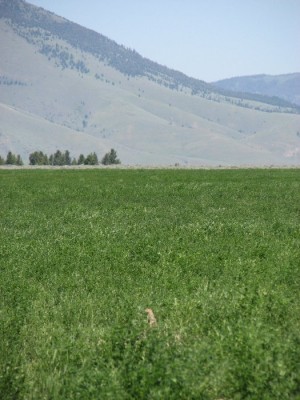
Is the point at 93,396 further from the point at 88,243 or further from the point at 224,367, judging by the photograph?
the point at 88,243

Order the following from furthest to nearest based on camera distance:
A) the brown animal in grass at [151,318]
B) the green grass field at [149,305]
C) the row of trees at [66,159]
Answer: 1. the row of trees at [66,159]
2. the brown animal in grass at [151,318]
3. the green grass field at [149,305]

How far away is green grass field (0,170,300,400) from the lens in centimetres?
715

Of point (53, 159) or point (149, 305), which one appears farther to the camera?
point (53, 159)

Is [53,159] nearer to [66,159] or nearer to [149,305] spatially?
[66,159]

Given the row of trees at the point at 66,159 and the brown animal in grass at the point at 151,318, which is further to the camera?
the row of trees at the point at 66,159

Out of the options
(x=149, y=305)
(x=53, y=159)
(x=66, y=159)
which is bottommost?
(x=66, y=159)

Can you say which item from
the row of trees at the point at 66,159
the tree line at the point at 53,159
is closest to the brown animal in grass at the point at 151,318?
the row of trees at the point at 66,159

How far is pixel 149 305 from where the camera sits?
10539 millimetres

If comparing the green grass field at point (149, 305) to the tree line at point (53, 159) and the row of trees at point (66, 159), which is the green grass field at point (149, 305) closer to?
the row of trees at point (66, 159)

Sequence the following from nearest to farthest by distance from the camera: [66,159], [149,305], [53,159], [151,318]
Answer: [151,318], [149,305], [53,159], [66,159]

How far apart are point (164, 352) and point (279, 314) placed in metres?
3.20

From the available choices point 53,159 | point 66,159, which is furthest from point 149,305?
point 66,159

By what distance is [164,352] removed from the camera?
25.2ft

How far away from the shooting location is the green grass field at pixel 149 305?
23.5 ft
